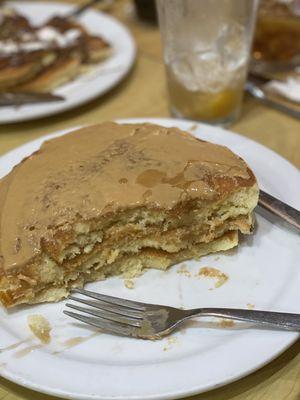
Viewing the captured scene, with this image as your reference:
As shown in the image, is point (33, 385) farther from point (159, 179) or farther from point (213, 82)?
point (213, 82)

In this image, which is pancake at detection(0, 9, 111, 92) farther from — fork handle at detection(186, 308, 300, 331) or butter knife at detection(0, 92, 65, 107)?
fork handle at detection(186, 308, 300, 331)

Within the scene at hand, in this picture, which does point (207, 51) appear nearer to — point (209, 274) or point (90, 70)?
point (90, 70)

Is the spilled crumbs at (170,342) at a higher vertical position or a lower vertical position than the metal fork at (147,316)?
lower

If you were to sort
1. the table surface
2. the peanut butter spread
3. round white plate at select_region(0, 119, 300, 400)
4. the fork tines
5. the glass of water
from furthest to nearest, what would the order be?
1. the table surface
2. the glass of water
3. the peanut butter spread
4. the fork tines
5. round white plate at select_region(0, 119, 300, 400)

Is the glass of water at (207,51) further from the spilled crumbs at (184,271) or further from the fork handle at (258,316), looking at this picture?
the fork handle at (258,316)

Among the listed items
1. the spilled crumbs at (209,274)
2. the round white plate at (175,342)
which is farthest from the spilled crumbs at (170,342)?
the spilled crumbs at (209,274)

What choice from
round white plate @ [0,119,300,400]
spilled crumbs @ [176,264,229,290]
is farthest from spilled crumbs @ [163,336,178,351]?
spilled crumbs @ [176,264,229,290]

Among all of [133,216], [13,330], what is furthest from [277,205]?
[13,330]
